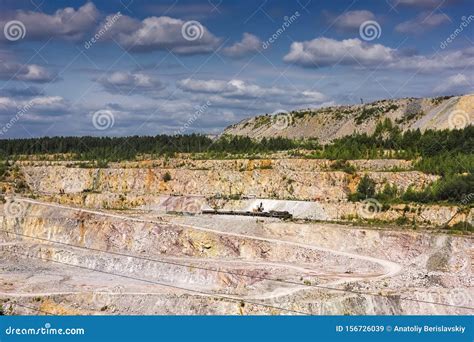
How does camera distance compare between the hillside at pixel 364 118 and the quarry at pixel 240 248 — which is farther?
the hillside at pixel 364 118

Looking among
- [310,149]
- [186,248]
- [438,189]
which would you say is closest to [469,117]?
[310,149]

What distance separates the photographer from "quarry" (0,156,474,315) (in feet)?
160

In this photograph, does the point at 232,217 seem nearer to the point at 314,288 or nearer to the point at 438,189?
the point at 438,189

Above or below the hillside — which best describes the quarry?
below

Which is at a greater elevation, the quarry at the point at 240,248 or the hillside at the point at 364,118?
the hillside at the point at 364,118

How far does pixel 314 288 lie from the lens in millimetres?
51156

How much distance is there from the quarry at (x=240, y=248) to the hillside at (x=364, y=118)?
38624mm

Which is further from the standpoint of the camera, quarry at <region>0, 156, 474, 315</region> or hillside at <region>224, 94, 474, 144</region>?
hillside at <region>224, 94, 474, 144</region>

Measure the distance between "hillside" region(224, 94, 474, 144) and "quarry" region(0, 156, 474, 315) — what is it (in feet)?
127

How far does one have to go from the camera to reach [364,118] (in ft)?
503

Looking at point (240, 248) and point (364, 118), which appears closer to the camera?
point (240, 248)

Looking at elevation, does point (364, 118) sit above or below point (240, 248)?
above

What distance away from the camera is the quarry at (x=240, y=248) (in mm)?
48906

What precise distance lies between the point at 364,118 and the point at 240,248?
309 feet
